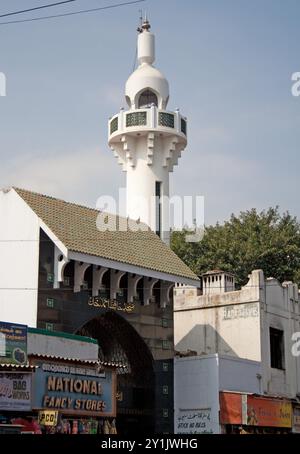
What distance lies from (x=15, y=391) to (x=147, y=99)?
25.5m

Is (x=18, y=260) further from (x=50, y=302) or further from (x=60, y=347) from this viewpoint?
(x=60, y=347)

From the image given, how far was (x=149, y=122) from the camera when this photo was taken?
4350 centimetres

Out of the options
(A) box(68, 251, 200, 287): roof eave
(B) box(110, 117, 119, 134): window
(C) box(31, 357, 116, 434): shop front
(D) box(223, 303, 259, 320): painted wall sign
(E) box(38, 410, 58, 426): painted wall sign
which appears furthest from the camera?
(B) box(110, 117, 119, 134): window

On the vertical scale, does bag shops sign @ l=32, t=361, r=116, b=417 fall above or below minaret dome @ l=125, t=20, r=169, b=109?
below

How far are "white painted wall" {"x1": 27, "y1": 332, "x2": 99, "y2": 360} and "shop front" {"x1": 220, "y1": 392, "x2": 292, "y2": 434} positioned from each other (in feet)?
23.6

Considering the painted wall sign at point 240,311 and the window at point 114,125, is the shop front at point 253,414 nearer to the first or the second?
the painted wall sign at point 240,311

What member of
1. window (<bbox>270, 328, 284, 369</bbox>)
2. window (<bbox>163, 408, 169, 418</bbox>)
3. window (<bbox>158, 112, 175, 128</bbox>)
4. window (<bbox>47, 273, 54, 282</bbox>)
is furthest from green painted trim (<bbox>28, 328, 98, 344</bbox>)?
window (<bbox>158, 112, 175, 128</bbox>)

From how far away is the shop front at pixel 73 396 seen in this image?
2409cm

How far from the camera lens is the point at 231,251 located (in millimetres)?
51812

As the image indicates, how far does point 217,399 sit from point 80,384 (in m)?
8.21

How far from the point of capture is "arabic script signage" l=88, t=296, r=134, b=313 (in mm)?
29333

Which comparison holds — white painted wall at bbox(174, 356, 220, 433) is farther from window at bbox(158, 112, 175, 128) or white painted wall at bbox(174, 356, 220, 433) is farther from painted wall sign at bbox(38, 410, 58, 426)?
window at bbox(158, 112, 175, 128)

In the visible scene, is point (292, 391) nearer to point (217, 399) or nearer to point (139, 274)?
point (217, 399)
